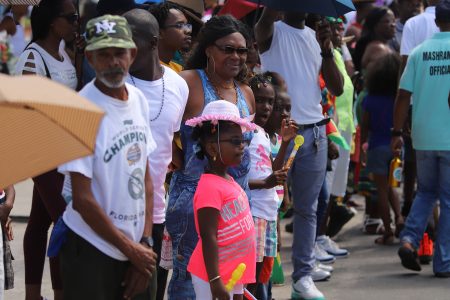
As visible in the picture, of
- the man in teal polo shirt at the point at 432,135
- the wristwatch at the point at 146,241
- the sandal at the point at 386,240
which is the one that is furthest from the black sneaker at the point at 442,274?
the wristwatch at the point at 146,241

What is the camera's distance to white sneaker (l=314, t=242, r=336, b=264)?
353 inches

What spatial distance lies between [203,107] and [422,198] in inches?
129

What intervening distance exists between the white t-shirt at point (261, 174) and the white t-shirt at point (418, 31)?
389 centimetres

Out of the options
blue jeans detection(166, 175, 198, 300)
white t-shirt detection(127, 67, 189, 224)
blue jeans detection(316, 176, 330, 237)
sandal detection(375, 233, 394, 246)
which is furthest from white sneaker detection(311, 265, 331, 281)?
white t-shirt detection(127, 67, 189, 224)

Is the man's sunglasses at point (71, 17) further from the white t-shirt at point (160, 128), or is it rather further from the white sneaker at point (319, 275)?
the white sneaker at point (319, 275)

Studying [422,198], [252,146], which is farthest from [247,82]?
[422,198]

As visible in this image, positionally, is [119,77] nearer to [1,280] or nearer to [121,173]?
[121,173]

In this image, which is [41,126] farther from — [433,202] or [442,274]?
[433,202]

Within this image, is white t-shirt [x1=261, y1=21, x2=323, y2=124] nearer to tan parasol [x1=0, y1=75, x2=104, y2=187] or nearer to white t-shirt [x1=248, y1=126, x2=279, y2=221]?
white t-shirt [x1=248, y1=126, x2=279, y2=221]

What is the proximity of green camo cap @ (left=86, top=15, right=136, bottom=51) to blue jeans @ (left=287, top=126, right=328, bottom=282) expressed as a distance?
128 inches

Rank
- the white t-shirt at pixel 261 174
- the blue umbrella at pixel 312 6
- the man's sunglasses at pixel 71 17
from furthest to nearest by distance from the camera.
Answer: the blue umbrella at pixel 312 6
the white t-shirt at pixel 261 174
the man's sunglasses at pixel 71 17

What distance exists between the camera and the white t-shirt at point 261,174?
20.8 ft

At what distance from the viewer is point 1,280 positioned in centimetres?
530

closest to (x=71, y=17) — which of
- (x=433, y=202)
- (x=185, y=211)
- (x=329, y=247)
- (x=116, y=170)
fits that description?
(x=185, y=211)
